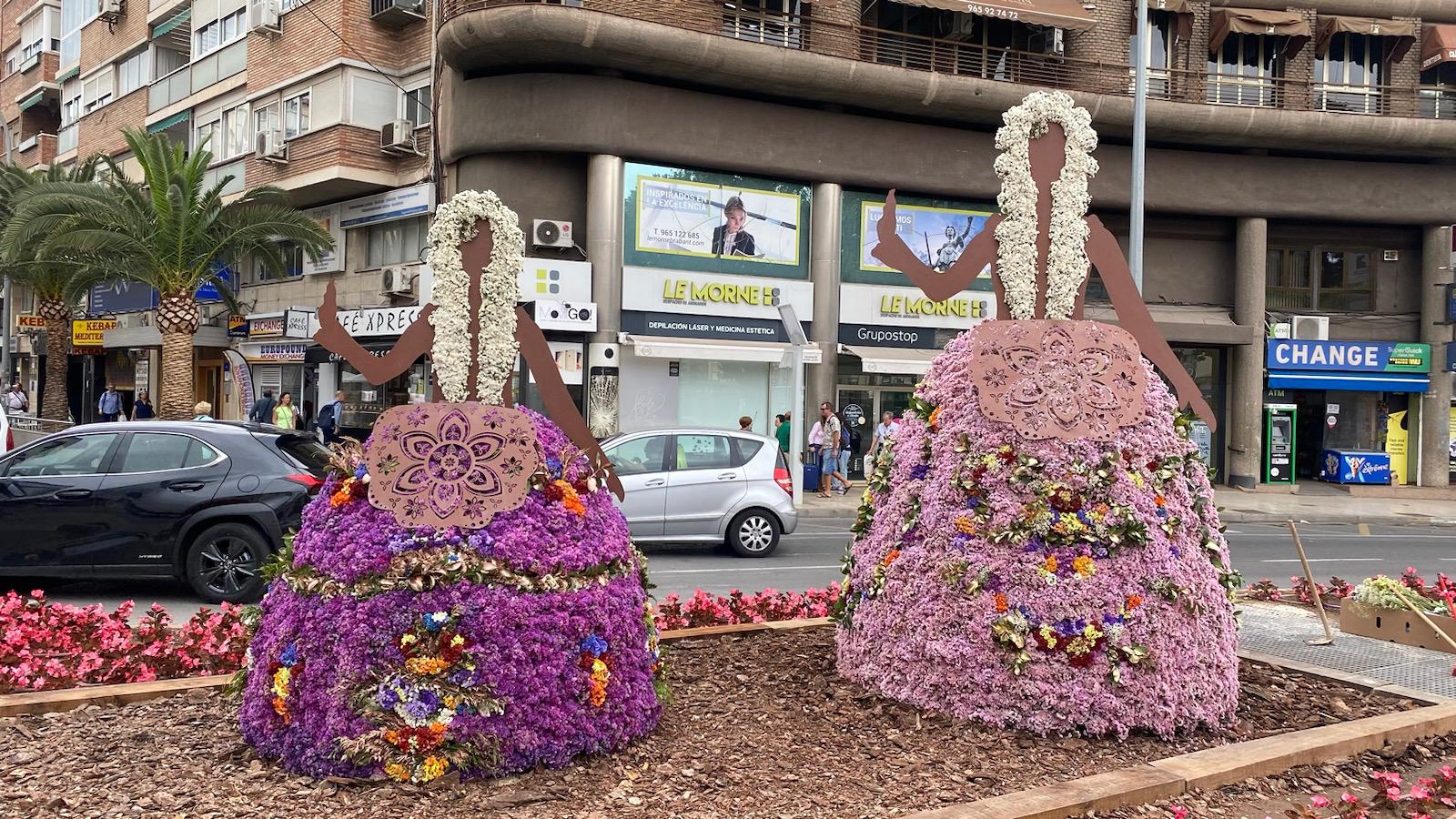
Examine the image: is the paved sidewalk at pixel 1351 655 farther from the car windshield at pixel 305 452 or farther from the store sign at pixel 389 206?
the store sign at pixel 389 206

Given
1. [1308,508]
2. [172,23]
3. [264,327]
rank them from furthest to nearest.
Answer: [172,23], [264,327], [1308,508]

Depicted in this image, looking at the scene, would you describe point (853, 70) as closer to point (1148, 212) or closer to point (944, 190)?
point (944, 190)

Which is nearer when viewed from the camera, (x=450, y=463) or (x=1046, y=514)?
(x=450, y=463)

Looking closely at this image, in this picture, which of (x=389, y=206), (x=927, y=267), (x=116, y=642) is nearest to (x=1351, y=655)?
(x=927, y=267)

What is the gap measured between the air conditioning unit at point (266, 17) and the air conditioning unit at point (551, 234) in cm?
1039

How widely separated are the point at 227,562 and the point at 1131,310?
24.5 ft

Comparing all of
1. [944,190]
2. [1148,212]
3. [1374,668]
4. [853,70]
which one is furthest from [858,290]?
[1374,668]

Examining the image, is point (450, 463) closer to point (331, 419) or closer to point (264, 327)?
point (331, 419)

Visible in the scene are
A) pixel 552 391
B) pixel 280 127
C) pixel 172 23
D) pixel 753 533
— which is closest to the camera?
pixel 552 391

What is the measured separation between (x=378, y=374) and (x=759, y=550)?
8.63 meters

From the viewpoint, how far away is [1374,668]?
21.2 feet

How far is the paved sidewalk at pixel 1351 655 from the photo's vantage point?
6.03m

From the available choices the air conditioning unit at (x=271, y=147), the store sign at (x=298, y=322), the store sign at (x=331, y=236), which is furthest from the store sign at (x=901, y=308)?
the air conditioning unit at (x=271, y=147)

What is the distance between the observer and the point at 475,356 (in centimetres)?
477
